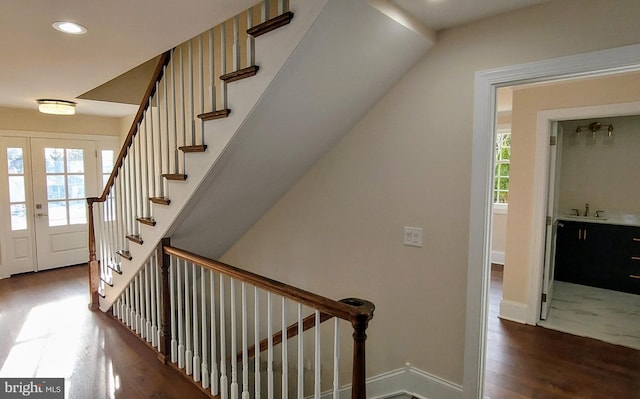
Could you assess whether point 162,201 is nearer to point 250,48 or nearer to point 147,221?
point 147,221

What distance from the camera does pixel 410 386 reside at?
2363mm

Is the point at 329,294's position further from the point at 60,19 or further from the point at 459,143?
the point at 60,19

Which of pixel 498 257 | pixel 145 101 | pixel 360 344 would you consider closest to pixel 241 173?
pixel 145 101

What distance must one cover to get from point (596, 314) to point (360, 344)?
3.72 meters

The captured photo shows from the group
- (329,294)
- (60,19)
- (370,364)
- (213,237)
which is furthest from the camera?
(213,237)

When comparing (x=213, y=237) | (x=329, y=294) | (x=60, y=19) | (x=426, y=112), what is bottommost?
(x=329, y=294)

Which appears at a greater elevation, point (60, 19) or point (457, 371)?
point (60, 19)

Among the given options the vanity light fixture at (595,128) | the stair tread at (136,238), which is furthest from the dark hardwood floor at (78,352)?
the vanity light fixture at (595,128)

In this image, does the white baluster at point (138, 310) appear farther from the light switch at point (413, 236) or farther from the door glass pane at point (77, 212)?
the door glass pane at point (77, 212)

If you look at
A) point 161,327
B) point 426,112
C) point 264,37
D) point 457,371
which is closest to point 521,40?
point 426,112

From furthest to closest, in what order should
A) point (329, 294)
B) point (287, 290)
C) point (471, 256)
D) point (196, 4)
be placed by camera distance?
point (329, 294)
point (471, 256)
point (196, 4)
point (287, 290)

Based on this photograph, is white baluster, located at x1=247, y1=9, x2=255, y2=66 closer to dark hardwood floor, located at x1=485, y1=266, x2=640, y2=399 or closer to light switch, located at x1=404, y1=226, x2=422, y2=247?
light switch, located at x1=404, y1=226, x2=422, y2=247

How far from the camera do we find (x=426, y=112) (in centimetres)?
222

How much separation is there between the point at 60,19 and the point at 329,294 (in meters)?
2.43
